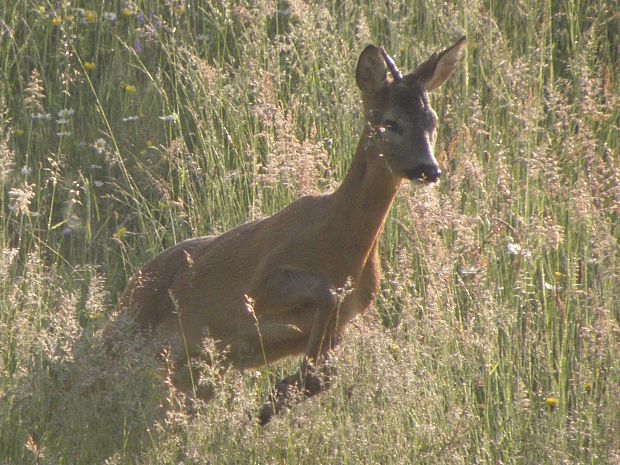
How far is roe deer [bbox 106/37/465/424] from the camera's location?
526cm

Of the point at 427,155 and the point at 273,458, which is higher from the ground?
the point at 427,155

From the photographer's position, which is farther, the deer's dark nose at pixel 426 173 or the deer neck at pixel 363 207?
the deer neck at pixel 363 207

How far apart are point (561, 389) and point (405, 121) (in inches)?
47.3

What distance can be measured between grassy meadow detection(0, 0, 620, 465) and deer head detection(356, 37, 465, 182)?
49 cm

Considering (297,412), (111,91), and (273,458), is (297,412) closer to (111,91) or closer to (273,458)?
(273,458)

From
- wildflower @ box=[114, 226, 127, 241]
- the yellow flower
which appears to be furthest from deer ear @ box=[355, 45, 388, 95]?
the yellow flower

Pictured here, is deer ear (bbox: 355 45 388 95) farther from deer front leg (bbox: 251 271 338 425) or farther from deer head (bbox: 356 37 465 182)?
deer front leg (bbox: 251 271 338 425)

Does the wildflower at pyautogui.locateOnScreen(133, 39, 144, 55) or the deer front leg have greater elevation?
the wildflower at pyautogui.locateOnScreen(133, 39, 144, 55)

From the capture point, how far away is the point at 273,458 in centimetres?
472

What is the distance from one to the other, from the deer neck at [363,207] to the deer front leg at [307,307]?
0.58 feet

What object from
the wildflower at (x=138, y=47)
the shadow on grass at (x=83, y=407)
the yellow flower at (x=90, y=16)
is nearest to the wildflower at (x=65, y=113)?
the wildflower at (x=138, y=47)

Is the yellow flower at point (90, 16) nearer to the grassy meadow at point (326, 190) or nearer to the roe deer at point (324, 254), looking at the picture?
the grassy meadow at point (326, 190)

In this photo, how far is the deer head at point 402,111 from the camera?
5.21m

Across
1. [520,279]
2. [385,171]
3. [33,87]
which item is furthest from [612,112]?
[33,87]
